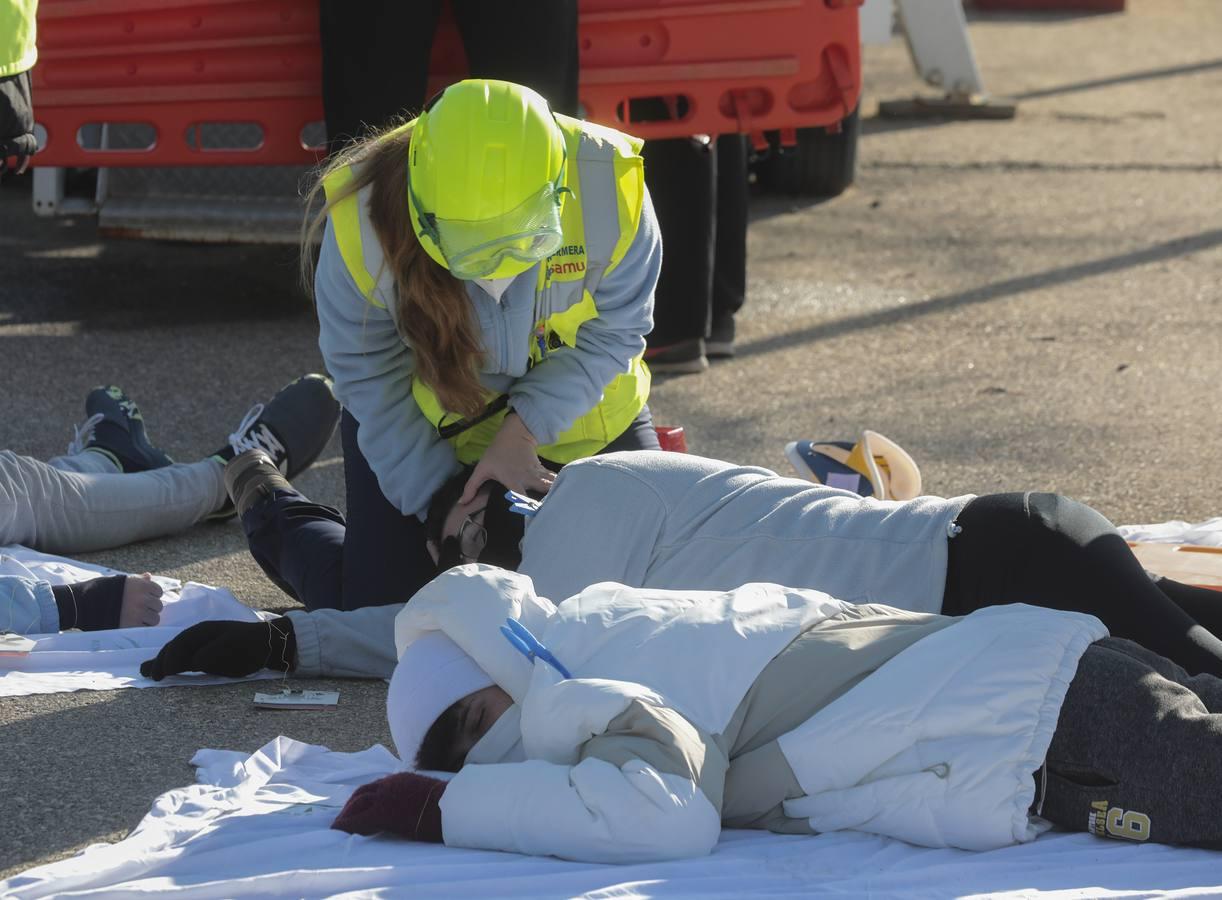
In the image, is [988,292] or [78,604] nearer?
[78,604]

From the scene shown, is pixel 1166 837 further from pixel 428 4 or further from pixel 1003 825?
pixel 428 4

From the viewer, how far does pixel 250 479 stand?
12.2 ft

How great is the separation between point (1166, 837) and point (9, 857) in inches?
64.4

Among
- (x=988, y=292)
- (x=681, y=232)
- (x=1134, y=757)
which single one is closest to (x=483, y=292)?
(x=1134, y=757)

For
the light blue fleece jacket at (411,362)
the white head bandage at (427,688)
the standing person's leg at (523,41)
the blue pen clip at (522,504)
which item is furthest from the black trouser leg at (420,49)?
the white head bandage at (427,688)

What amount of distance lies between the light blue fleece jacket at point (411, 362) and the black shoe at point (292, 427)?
74 cm

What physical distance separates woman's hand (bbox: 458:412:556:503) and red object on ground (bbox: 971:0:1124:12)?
1444 cm

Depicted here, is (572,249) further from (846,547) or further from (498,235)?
(846,547)

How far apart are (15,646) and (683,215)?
8.78 feet

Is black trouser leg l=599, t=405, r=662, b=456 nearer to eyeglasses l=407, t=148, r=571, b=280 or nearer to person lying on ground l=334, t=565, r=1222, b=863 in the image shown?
eyeglasses l=407, t=148, r=571, b=280

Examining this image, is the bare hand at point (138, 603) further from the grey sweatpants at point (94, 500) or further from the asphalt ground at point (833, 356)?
the grey sweatpants at point (94, 500)

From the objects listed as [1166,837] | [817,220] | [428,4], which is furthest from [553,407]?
[817,220]

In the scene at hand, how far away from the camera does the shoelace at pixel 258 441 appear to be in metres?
4.01

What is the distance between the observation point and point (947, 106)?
33.8ft
